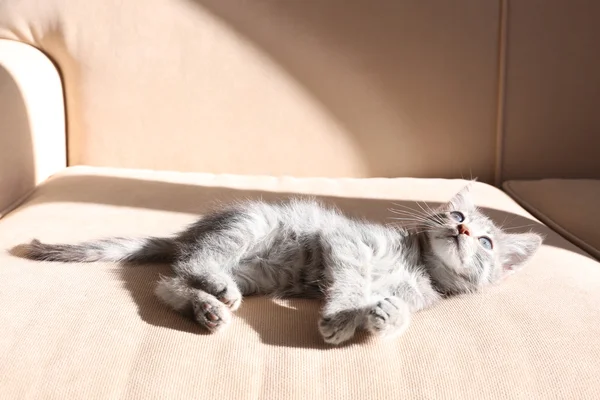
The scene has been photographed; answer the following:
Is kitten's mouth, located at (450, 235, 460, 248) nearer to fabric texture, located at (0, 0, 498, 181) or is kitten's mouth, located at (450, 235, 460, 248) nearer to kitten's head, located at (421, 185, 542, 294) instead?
kitten's head, located at (421, 185, 542, 294)

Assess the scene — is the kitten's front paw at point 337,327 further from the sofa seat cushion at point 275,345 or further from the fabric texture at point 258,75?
the fabric texture at point 258,75

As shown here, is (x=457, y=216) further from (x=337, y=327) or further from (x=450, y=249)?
(x=337, y=327)

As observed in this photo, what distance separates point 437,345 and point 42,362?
70 cm

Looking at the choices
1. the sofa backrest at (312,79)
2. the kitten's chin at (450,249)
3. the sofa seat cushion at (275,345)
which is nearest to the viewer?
the sofa seat cushion at (275,345)

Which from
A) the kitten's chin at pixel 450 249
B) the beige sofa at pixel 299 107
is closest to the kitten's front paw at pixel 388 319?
the kitten's chin at pixel 450 249

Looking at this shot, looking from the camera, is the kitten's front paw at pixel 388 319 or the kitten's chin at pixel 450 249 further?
the kitten's chin at pixel 450 249

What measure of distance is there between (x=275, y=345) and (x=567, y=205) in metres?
1.23

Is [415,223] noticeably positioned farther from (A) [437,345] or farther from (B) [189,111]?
(B) [189,111]

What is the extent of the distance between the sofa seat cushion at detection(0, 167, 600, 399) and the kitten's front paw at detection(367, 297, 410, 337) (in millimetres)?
22

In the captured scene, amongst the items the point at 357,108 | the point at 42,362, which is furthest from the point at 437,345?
the point at 357,108

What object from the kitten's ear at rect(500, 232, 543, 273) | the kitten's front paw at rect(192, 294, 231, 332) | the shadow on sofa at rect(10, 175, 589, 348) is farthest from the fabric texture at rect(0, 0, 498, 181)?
the kitten's front paw at rect(192, 294, 231, 332)

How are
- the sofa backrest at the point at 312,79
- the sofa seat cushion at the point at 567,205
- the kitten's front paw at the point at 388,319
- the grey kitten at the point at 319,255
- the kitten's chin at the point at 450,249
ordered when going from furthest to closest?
the sofa backrest at the point at 312,79, the sofa seat cushion at the point at 567,205, the kitten's chin at the point at 450,249, the grey kitten at the point at 319,255, the kitten's front paw at the point at 388,319

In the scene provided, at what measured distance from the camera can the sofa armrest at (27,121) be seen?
5.89 ft

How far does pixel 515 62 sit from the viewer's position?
7.41 ft
